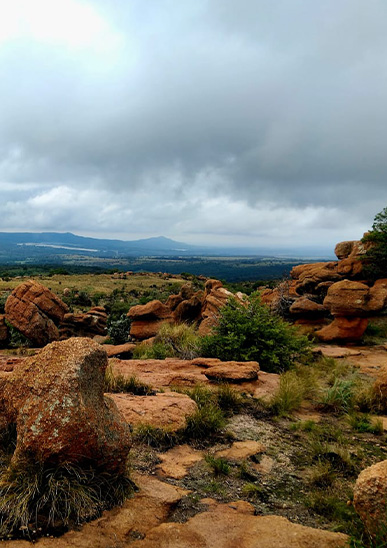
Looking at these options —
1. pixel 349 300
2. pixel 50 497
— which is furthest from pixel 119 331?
pixel 50 497

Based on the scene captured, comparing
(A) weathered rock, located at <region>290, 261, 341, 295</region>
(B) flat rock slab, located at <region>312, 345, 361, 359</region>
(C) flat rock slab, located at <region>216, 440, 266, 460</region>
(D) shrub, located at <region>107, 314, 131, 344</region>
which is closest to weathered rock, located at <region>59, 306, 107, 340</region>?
(D) shrub, located at <region>107, 314, 131, 344</region>

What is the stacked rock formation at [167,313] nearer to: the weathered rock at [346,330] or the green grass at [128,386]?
the weathered rock at [346,330]

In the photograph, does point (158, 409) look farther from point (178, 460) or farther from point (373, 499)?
point (373, 499)

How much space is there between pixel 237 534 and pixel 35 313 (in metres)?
15.9

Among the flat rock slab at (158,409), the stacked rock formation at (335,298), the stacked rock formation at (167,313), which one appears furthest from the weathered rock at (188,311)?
the flat rock slab at (158,409)

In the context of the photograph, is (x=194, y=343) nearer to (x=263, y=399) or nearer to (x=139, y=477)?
(x=263, y=399)

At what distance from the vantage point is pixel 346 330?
16422 mm

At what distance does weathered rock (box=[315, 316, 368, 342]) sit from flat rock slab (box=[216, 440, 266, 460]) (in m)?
11.9

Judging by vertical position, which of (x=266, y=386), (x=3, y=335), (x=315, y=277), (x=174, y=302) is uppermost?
(x=315, y=277)

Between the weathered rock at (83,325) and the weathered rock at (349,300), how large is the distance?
1235cm

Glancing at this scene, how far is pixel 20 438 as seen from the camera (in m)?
3.82

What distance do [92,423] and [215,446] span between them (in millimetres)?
2757

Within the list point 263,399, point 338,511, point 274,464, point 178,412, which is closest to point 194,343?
point 263,399

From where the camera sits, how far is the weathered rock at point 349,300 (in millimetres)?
15828
